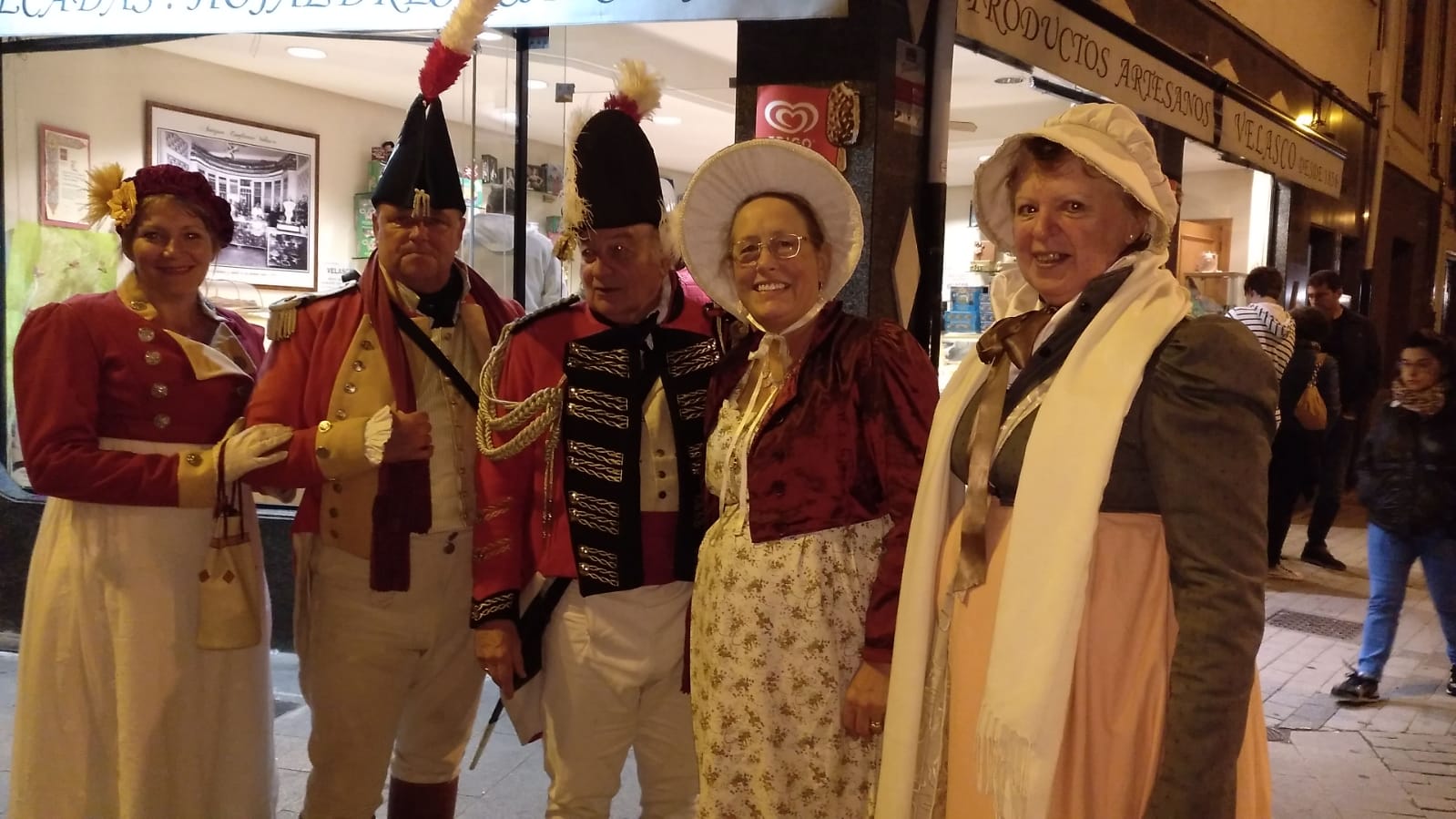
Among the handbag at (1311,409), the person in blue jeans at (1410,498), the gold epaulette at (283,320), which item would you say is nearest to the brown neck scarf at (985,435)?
the gold epaulette at (283,320)

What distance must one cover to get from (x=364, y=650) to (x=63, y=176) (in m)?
4.05

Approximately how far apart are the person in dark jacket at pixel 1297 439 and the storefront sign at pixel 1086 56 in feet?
7.04

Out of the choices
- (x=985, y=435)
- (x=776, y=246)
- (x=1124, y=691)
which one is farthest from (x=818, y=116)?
(x=1124, y=691)

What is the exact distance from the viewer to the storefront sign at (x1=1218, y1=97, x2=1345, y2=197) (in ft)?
21.9

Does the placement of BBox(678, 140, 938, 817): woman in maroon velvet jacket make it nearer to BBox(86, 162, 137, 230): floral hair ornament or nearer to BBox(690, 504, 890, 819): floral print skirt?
BBox(690, 504, 890, 819): floral print skirt

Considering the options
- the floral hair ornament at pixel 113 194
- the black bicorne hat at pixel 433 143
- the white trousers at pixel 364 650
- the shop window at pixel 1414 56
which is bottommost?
the white trousers at pixel 364 650

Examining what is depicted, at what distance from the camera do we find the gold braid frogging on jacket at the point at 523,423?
227 cm

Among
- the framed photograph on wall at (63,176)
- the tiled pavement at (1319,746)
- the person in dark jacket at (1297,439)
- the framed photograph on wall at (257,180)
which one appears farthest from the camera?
the person in dark jacket at (1297,439)

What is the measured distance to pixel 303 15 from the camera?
12.7 feet

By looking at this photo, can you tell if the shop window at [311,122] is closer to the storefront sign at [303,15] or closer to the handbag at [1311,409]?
the storefront sign at [303,15]

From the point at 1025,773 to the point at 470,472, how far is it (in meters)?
1.57

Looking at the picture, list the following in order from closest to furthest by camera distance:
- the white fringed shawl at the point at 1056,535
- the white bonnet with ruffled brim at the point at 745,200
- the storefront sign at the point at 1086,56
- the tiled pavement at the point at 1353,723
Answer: the white fringed shawl at the point at 1056,535 < the white bonnet with ruffled brim at the point at 745,200 < the tiled pavement at the point at 1353,723 < the storefront sign at the point at 1086,56

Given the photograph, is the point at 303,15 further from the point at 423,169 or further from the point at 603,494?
the point at 603,494

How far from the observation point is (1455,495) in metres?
4.67
